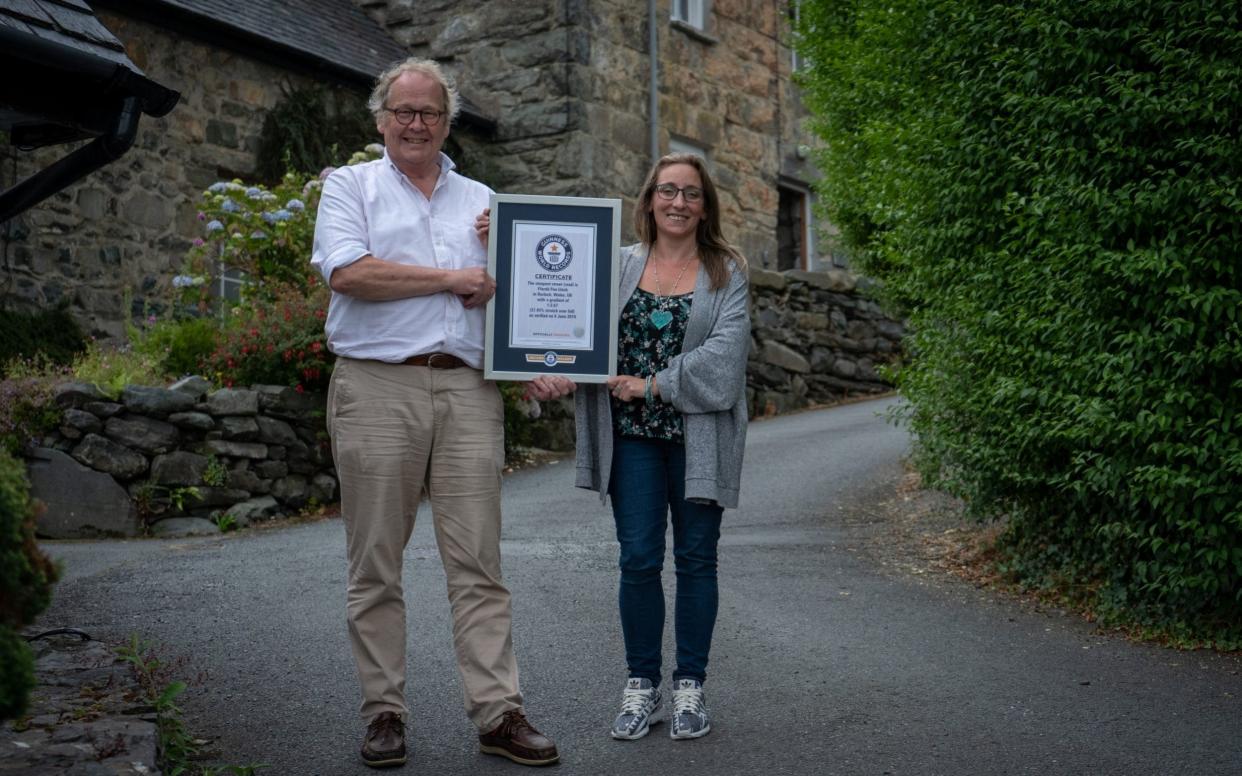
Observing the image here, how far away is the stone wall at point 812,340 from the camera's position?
16172mm

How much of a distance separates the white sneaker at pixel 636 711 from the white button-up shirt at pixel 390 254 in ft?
3.99

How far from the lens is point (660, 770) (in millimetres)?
4238

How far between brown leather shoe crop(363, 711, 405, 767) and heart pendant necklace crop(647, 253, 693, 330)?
59.1 inches

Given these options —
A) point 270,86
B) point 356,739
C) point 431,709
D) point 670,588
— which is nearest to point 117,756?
point 356,739

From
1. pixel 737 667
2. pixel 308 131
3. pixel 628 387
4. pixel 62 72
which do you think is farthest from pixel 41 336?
pixel 628 387

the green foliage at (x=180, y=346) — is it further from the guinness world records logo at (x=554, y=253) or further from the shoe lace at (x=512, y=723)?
the shoe lace at (x=512, y=723)

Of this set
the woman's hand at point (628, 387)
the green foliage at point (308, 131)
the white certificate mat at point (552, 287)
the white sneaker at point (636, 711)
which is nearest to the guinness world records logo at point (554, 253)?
the white certificate mat at point (552, 287)

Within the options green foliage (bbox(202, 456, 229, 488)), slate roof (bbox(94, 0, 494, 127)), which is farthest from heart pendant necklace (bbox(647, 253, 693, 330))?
slate roof (bbox(94, 0, 494, 127))

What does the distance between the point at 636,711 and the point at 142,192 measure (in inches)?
357

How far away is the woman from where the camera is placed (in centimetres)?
446

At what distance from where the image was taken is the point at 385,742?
4.23 metres

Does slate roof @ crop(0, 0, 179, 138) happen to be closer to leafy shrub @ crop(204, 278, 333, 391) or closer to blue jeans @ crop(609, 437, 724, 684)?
blue jeans @ crop(609, 437, 724, 684)

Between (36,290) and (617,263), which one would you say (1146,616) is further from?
(36,290)

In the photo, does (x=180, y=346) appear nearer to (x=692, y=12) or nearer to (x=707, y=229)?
(x=707, y=229)
